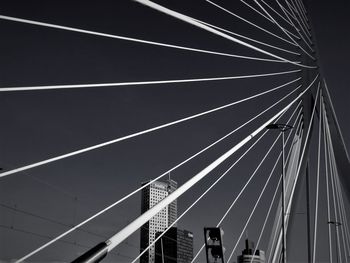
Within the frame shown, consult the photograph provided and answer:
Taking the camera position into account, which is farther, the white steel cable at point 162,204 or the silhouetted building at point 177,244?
the silhouetted building at point 177,244

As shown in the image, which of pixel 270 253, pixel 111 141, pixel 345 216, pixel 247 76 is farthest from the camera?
pixel 345 216

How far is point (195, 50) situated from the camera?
7.06m

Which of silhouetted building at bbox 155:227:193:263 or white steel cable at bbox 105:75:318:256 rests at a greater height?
white steel cable at bbox 105:75:318:256

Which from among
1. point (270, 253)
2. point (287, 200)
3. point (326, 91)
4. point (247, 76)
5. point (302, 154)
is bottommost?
point (270, 253)

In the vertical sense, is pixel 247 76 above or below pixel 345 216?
above

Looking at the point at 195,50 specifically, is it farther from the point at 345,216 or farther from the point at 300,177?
the point at 345,216

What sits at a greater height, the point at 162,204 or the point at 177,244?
the point at 162,204

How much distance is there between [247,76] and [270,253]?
4504 mm

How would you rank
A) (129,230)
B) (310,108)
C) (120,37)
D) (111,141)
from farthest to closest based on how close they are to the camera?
(310,108) → (111,141) → (120,37) → (129,230)

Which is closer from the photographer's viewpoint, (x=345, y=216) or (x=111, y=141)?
(x=111, y=141)

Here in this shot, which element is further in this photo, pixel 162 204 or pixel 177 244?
pixel 177 244

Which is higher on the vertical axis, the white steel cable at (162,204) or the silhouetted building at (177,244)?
the white steel cable at (162,204)

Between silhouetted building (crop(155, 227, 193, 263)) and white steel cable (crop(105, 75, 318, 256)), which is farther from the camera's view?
silhouetted building (crop(155, 227, 193, 263))

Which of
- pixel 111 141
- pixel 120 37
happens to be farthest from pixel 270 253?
pixel 120 37
